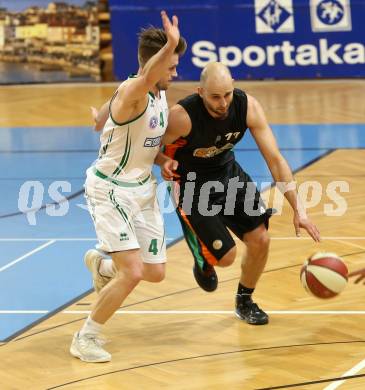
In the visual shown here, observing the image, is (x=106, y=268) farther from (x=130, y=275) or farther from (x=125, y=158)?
(x=125, y=158)

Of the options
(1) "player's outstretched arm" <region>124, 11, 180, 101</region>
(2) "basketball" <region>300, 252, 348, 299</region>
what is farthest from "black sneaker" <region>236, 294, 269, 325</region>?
(1) "player's outstretched arm" <region>124, 11, 180, 101</region>

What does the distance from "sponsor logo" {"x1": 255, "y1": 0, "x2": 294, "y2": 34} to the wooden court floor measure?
30.2 ft

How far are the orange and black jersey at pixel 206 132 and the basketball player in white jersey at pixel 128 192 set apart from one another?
1.09 feet

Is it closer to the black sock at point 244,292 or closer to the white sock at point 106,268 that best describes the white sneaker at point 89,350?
the white sock at point 106,268

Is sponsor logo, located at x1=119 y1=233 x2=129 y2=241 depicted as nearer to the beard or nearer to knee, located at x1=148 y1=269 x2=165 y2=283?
knee, located at x1=148 y1=269 x2=165 y2=283

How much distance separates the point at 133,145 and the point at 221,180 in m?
0.96

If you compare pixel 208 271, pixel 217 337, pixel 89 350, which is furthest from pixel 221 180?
pixel 89 350

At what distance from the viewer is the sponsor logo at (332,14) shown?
743 inches

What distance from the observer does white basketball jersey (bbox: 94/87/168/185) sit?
675 cm

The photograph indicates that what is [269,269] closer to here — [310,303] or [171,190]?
[310,303]

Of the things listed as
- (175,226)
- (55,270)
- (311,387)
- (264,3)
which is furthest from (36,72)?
(311,387)

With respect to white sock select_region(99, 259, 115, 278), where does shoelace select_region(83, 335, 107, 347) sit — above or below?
below

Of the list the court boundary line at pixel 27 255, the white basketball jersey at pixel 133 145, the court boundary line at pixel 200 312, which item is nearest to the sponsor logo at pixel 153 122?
the white basketball jersey at pixel 133 145

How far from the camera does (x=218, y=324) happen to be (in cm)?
757
